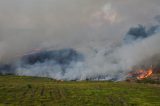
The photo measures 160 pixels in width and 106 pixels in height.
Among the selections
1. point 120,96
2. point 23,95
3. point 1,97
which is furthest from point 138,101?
point 1,97

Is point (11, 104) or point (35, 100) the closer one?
point (11, 104)

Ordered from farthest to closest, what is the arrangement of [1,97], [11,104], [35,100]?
[1,97] < [35,100] < [11,104]

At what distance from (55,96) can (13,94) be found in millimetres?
29802

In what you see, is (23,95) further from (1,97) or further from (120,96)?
(120,96)

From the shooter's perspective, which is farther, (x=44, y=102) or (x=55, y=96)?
(x=55, y=96)

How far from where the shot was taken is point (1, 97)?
189 metres

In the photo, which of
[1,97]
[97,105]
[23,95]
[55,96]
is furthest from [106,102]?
[1,97]

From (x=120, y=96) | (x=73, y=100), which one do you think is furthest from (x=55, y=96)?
(x=120, y=96)

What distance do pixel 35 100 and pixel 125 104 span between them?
54.8m

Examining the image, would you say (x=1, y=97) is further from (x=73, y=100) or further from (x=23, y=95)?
(x=73, y=100)

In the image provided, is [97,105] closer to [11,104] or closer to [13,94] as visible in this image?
[11,104]

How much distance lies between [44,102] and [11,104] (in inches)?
759

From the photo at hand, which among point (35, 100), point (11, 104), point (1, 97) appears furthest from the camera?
point (1, 97)

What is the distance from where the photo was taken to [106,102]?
178 m
